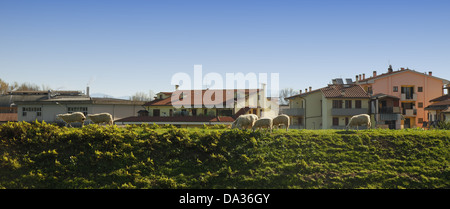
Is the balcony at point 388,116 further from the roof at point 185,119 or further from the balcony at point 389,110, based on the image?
the roof at point 185,119

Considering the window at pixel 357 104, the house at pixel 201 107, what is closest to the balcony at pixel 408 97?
the window at pixel 357 104

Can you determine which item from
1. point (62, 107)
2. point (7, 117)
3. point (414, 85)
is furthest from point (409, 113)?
point (7, 117)

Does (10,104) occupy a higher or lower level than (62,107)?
higher

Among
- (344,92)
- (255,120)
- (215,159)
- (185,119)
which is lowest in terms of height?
(215,159)

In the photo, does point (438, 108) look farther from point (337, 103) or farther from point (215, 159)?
point (215, 159)

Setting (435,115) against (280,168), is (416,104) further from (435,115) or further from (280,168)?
(280,168)

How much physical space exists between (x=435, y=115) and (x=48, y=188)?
56850 mm

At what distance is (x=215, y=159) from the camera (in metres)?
24.0

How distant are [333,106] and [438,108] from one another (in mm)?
15569

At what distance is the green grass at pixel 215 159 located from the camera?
72.8 feet

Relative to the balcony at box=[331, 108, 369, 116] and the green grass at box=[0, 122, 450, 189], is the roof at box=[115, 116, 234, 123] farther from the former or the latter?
the green grass at box=[0, 122, 450, 189]

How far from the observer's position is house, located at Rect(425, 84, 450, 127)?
51500mm

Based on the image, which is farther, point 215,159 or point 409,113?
point 409,113

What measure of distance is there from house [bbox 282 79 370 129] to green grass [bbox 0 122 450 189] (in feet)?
79.1
